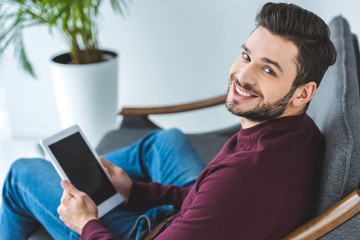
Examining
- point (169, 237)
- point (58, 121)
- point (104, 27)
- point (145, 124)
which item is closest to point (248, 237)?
point (169, 237)

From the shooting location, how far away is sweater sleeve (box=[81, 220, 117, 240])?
103cm

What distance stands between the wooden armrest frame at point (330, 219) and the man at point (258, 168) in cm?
4

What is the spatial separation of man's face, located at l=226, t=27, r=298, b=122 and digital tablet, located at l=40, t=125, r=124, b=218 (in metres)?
0.51

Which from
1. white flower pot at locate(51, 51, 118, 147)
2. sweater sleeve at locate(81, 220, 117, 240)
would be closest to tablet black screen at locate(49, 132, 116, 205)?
sweater sleeve at locate(81, 220, 117, 240)

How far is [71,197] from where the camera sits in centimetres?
116

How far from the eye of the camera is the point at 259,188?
2.86 ft

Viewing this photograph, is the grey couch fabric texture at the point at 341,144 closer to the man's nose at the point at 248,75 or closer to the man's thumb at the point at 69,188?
the man's nose at the point at 248,75

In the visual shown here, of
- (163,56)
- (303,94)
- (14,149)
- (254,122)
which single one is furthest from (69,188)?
(14,149)

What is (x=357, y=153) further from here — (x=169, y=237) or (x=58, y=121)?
(x=58, y=121)

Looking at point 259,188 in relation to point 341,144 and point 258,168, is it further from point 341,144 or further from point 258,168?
point 341,144

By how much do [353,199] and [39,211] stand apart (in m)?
0.85

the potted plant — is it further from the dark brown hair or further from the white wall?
the dark brown hair

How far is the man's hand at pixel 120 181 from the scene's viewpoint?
135 cm

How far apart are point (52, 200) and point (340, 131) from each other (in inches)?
31.7
